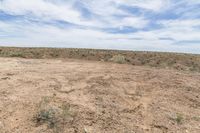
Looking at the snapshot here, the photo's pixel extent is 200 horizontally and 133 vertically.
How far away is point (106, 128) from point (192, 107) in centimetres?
329

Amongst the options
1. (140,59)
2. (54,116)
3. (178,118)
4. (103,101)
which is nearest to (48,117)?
(54,116)

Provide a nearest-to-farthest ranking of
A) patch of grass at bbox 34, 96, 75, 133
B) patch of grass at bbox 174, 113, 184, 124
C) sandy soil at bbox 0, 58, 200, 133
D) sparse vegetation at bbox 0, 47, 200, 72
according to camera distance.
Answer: patch of grass at bbox 34, 96, 75, 133
sandy soil at bbox 0, 58, 200, 133
patch of grass at bbox 174, 113, 184, 124
sparse vegetation at bbox 0, 47, 200, 72

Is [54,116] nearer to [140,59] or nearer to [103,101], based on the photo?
[103,101]

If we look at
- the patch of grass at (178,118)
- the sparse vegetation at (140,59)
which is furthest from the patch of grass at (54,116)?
the sparse vegetation at (140,59)

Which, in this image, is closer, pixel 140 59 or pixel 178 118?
pixel 178 118

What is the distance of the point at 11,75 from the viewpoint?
38.9ft

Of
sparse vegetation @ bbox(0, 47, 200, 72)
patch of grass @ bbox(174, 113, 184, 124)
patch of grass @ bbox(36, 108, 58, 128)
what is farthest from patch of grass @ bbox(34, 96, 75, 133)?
sparse vegetation @ bbox(0, 47, 200, 72)

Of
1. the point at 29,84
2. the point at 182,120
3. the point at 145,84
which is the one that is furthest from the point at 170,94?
the point at 29,84

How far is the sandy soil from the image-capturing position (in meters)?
7.77

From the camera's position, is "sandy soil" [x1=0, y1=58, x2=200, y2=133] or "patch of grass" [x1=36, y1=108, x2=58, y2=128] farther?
"sandy soil" [x1=0, y1=58, x2=200, y2=133]

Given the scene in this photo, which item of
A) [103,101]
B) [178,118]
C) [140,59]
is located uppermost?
[140,59]

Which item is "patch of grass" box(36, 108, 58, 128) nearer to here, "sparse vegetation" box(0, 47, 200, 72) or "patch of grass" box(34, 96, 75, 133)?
"patch of grass" box(34, 96, 75, 133)

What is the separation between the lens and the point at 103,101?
9.23 meters

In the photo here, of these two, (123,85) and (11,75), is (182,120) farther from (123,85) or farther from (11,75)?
(11,75)
